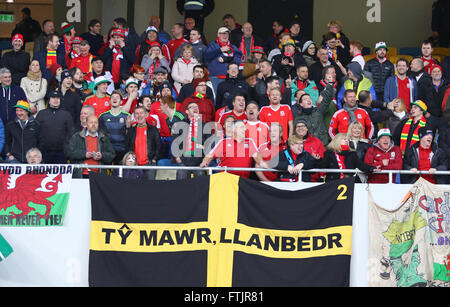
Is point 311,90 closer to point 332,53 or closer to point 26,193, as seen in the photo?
point 332,53

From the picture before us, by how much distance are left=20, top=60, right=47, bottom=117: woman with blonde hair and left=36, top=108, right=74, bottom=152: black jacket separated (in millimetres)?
1731

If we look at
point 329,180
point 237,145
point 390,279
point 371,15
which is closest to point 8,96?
point 237,145

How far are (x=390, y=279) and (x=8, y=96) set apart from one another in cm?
746

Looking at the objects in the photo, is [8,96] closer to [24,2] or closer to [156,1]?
[156,1]

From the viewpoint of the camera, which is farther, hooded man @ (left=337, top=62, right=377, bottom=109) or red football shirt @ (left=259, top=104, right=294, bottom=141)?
hooded man @ (left=337, top=62, right=377, bottom=109)

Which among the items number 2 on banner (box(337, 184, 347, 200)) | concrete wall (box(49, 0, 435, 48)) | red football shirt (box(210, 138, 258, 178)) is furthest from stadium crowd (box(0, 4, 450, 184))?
concrete wall (box(49, 0, 435, 48))

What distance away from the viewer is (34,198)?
1276cm

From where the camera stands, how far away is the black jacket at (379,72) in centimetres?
1669

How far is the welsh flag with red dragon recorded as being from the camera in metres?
12.7

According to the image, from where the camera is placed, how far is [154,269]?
12.5 meters

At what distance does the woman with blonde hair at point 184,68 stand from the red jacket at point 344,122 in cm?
333

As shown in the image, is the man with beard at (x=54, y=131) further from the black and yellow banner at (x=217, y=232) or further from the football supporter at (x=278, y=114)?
the football supporter at (x=278, y=114)

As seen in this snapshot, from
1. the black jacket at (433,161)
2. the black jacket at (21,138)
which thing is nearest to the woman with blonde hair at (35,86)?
the black jacket at (21,138)

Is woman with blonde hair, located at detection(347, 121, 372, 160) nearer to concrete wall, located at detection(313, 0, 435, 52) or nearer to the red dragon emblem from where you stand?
the red dragon emblem
